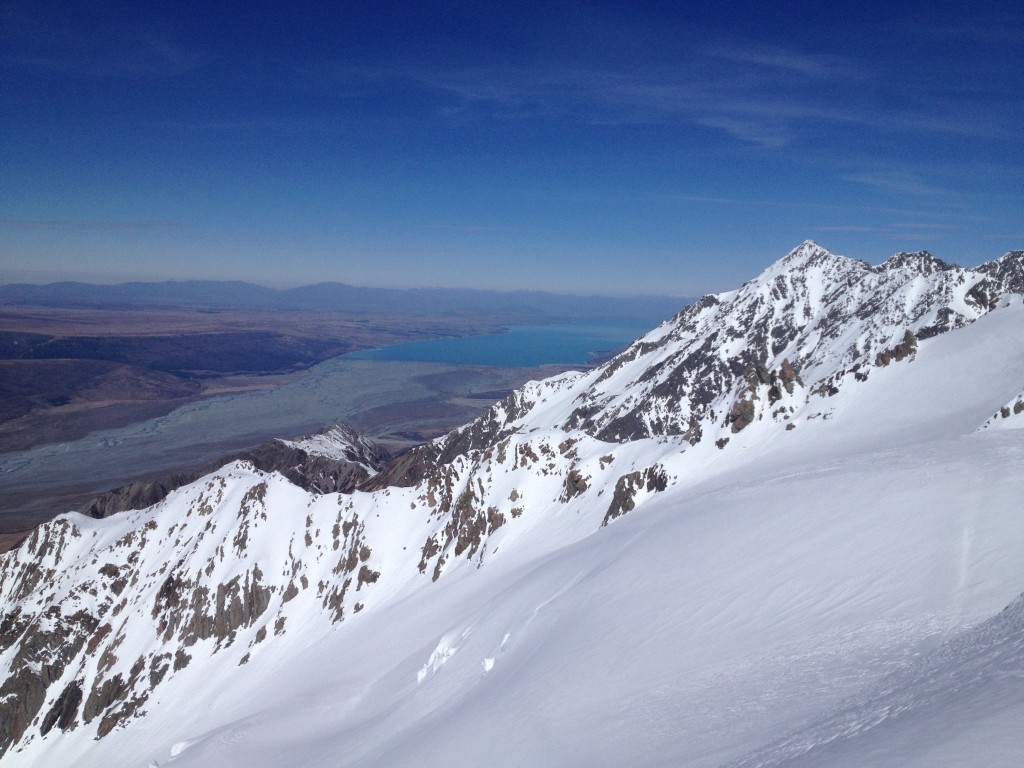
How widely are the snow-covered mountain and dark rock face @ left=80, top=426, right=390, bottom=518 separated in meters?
23.4

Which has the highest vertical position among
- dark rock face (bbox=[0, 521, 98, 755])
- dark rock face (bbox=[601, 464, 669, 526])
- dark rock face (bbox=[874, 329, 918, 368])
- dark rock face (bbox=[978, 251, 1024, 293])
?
dark rock face (bbox=[978, 251, 1024, 293])

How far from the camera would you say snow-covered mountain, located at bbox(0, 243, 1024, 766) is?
11.9 meters

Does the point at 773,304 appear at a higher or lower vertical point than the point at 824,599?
higher

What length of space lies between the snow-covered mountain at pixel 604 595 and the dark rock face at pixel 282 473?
23441 mm

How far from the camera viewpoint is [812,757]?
759 cm

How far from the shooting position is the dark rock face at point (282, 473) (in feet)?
328

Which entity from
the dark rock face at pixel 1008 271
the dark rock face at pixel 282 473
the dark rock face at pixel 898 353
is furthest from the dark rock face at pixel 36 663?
the dark rock face at pixel 1008 271

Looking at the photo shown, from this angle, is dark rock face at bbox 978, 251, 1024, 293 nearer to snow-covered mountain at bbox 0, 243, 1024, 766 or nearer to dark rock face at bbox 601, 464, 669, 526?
snow-covered mountain at bbox 0, 243, 1024, 766

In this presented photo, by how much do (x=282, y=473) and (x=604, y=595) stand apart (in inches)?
3371

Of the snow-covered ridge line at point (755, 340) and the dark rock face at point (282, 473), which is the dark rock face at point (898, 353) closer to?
the snow-covered ridge line at point (755, 340)

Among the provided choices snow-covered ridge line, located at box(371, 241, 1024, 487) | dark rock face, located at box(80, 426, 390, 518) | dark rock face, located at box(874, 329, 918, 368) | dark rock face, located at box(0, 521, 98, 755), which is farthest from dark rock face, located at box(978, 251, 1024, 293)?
dark rock face, located at box(0, 521, 98, 755)

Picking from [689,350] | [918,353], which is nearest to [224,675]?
[918,353]

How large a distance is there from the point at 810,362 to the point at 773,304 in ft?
117

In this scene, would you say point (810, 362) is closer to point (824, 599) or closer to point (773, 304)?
point (773, 304)
